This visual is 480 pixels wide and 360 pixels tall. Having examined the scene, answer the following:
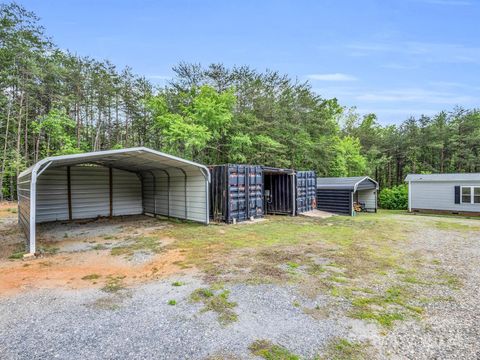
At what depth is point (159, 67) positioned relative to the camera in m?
18.4

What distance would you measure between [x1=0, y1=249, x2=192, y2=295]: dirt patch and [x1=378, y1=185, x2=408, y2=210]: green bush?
17.9 metres

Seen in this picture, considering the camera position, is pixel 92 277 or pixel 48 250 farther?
pixel 48 250

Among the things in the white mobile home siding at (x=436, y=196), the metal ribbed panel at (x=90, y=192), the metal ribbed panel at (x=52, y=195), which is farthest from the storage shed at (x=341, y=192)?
the metal ribbed panel at (x=52, y=195)

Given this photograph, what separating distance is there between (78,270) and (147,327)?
2.88 m

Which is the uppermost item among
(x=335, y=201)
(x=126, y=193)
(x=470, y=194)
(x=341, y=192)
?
(x=126, y=193)

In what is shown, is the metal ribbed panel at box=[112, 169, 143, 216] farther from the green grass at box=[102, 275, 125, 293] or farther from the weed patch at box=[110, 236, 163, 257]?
the green grass at box=[102, 275, 125, 293]

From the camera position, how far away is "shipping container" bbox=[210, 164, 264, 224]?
Answer: 9828 mm

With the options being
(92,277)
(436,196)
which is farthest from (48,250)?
(436,196)

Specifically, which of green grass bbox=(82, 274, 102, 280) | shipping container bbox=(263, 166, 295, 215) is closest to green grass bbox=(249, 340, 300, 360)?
green grass bbox=(82, 274, 102, 280)

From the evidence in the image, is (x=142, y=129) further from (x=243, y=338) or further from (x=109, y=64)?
(x=243, y=338)

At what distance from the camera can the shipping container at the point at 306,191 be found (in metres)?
12.6

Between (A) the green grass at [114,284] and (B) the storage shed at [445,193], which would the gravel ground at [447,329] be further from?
(B) the storage shed at [445,193]

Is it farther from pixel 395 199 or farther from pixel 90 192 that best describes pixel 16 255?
pixel 395 199

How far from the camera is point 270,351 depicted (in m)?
2.42
